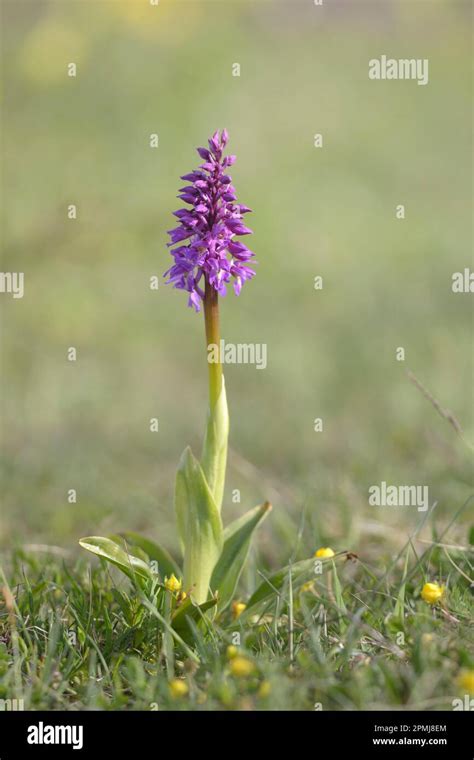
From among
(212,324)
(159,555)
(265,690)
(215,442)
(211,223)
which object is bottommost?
(265,690)

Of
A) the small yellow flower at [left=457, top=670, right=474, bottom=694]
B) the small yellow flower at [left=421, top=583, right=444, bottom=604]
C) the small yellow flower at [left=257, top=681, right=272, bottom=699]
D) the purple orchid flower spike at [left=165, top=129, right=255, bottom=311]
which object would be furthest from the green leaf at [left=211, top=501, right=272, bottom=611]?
the small yellow flower at [left=457, top=670, right=474, bottom=694]

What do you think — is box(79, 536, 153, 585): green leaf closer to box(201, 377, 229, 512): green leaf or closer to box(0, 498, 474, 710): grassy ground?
box(0, 498, 474, 710): grassy ground

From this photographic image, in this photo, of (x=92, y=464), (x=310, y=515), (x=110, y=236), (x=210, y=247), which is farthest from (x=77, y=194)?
(x=210, y=247)

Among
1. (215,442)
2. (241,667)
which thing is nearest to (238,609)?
(215,442)

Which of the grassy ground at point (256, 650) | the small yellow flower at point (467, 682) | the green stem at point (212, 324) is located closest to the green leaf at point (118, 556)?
the grassy ground at point (256, 650)

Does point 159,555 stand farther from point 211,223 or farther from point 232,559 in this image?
point 211,223

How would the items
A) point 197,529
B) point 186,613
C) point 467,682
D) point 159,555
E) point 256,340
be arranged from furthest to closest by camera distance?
point 256,340
point 159,555
point 197,529
point 186,613
point 467,682

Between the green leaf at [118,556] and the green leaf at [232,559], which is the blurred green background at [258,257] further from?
the green leaf at [118,556]
